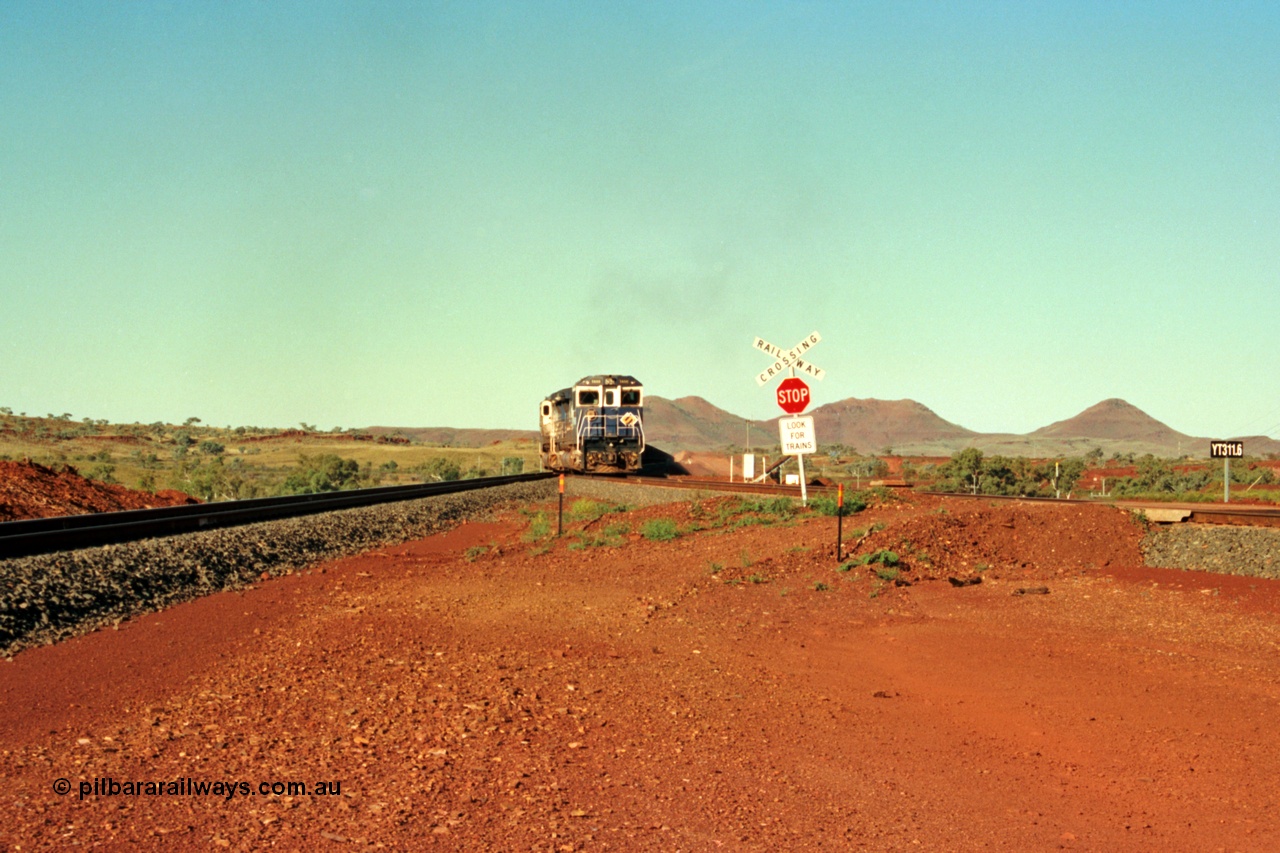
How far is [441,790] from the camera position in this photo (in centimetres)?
553

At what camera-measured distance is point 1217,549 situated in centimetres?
1379

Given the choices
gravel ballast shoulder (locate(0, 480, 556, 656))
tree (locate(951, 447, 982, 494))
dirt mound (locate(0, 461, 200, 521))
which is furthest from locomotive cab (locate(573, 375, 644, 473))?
dirt mound (locate(0, 461, 200, 521))

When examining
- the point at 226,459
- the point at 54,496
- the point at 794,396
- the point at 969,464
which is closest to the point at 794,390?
the point at 794,396

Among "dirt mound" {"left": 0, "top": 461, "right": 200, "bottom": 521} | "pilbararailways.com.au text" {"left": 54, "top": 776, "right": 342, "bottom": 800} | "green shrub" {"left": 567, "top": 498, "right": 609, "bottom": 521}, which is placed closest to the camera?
"pilbararailways.com.au text" {"left": 54, "top": 776, "right": 342, "bottom": 800}

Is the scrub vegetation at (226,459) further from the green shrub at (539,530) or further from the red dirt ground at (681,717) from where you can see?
the red dirt ground at (681,717)

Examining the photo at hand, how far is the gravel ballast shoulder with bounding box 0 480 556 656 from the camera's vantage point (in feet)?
34.0

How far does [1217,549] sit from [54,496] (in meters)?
22.8

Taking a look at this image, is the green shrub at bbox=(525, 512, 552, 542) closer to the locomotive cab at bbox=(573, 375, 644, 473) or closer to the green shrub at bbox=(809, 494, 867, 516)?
the green shrub at bbox=(809, 494, 867, 516)

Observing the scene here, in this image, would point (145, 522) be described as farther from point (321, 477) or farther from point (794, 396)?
point (321, 477)

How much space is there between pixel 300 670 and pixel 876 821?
5150mm

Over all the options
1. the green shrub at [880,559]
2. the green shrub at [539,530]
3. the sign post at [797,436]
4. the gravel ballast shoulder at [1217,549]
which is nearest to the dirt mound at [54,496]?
the green shrub at [539,530]

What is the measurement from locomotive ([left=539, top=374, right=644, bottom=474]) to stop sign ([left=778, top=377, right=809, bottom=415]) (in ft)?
64.0

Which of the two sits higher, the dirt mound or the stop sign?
the stop sign

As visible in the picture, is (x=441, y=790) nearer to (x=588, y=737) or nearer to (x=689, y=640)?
(x=588, y=737)
